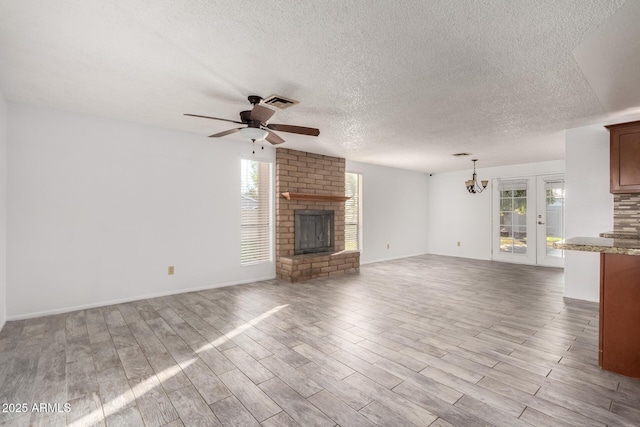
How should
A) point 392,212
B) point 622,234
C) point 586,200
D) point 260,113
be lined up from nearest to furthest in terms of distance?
point 260,113
point 622,234
point 586,200
point 392,212

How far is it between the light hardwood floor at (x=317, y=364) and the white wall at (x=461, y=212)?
12.4ft

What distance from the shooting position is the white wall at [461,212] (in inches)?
297

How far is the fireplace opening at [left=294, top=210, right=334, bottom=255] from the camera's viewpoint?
5688mm

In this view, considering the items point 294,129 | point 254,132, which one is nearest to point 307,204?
point 294,129

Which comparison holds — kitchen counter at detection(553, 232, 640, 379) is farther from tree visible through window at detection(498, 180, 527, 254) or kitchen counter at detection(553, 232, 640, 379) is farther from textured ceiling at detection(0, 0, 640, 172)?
tree visible through window at detection(498, 180, 527, 254)

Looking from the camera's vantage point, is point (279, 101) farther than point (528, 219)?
No

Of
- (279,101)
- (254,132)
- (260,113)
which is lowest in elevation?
(254,132)

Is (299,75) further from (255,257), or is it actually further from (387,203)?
(387,203)

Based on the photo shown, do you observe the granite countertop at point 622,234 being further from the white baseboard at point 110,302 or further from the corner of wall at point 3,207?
the corner of wall at point 3,207

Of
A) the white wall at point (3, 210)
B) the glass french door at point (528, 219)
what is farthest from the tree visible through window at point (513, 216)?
the white wall at point (3, 210)

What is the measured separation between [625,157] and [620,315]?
2.32m

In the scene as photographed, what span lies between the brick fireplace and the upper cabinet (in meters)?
3.94

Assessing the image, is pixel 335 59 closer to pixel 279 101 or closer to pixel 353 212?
pixel 279 101

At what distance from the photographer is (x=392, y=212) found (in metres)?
7.73
